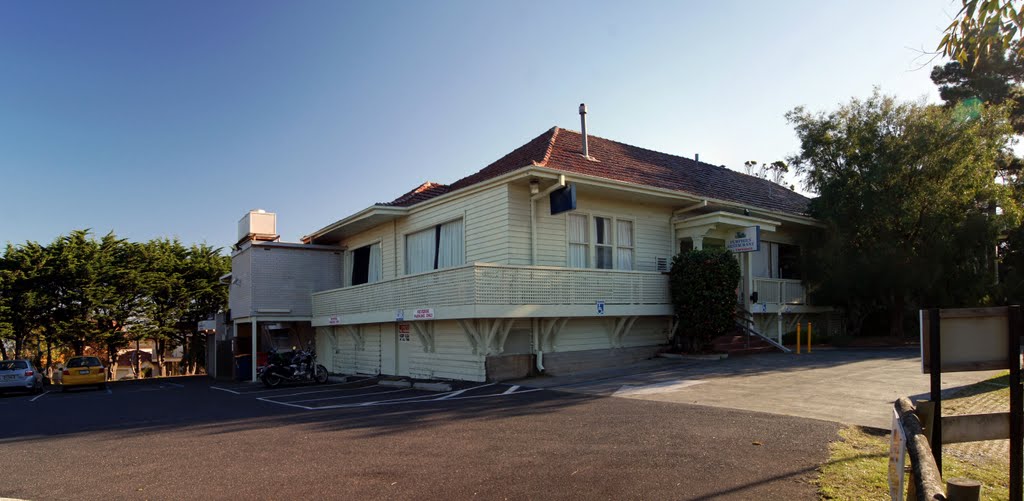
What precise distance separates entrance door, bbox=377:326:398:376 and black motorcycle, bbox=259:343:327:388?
1.82 m

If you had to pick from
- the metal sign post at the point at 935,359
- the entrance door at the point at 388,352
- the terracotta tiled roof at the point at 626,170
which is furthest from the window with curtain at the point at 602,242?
the metal sign post at the point at 935,359

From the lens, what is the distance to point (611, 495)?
593 cm

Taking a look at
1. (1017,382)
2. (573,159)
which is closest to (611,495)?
(1017,382)

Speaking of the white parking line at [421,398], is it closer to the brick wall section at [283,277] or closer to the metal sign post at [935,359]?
the brick wall section at [283,277]

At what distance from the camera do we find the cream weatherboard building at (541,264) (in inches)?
634

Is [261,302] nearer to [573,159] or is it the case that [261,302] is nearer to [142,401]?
[142,401]

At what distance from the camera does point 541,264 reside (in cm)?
1725

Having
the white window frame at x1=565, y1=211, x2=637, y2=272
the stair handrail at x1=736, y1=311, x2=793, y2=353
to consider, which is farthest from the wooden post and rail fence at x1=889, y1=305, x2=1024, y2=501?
the stair handrail at x1=736, y1=311, x2=793, y2=353

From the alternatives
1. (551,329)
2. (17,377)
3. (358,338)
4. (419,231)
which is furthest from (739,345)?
(17,377)

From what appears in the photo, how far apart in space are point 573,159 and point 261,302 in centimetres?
1212

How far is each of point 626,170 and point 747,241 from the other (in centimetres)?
401

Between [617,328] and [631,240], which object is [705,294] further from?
[631,240]

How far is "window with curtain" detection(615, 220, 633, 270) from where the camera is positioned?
746 inches

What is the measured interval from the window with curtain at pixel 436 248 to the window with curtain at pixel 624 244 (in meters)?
4.29
